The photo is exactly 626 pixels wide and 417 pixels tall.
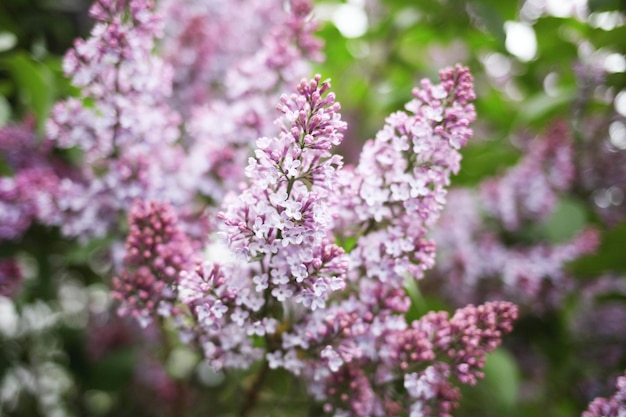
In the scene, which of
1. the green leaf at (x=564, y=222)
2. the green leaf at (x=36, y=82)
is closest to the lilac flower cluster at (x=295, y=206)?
the green leaf at (x=36, y=82)

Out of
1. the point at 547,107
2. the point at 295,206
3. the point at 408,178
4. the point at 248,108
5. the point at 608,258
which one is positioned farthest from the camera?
the point at 547,107

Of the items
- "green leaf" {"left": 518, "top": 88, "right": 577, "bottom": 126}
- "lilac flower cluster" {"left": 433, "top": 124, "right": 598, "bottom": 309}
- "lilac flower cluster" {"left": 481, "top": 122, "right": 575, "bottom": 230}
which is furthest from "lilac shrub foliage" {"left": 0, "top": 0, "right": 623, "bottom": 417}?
"green leaf" {"left": 518, "top": 88, "right": 577, "bottom": 126}

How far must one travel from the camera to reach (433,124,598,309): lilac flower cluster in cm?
167

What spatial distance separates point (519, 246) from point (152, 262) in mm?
1203

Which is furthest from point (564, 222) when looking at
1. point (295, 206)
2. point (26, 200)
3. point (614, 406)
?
point (26, 200)

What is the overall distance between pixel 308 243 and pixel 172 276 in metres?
0.31

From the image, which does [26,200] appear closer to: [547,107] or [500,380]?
[500,380]

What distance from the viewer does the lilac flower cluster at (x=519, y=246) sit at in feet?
5.47

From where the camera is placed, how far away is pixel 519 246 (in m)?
1.83

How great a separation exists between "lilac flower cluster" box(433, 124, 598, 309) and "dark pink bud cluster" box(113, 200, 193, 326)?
0.93m

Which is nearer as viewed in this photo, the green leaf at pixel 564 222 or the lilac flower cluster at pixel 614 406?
the lilac flower cluster at pixel 614 406

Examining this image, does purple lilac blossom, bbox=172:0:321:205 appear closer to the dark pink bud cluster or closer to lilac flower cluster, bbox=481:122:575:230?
the dark pink bud cluster

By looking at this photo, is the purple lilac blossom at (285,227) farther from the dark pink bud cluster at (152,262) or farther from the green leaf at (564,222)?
the green leaf at (564,222)

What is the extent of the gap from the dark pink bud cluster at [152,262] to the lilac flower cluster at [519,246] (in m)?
0.93
